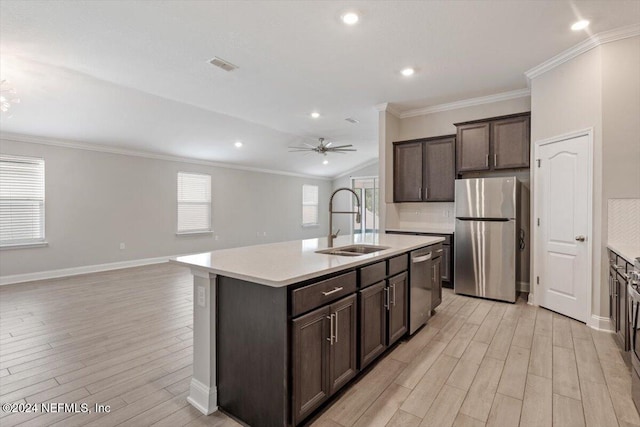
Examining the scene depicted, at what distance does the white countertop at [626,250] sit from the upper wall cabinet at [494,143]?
4.77 ft

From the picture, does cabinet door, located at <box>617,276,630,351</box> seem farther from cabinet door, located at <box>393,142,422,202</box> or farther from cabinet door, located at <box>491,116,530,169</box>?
cabinet door, located at <box>393,142,422,202</box>

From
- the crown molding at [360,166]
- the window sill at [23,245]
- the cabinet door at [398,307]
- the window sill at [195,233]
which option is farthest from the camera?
the crown molding at [360,166]

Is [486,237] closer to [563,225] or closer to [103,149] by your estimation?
[563,225]

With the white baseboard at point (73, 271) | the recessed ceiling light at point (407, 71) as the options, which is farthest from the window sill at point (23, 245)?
the recessed ceiling light at point (407, 71)

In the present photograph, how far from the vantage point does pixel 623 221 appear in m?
3.08

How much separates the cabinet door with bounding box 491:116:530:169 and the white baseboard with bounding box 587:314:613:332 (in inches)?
76.6

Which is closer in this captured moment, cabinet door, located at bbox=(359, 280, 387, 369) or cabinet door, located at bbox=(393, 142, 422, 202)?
cabinet door, located at bbox=(359, 280, 387, 369)

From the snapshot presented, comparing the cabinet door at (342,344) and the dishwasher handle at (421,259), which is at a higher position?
the dishwasher handle at (421,259)

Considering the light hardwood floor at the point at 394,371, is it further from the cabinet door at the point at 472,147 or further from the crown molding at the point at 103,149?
the crown molding at the point at 103,149

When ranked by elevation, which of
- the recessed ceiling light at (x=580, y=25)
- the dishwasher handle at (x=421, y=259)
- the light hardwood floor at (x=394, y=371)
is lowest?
the light hardwood floor at (x=394, y=371)

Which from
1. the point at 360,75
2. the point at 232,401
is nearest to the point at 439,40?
the point at 360,75

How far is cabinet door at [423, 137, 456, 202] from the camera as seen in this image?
4.89 meters

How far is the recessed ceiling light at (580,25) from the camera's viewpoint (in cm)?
290

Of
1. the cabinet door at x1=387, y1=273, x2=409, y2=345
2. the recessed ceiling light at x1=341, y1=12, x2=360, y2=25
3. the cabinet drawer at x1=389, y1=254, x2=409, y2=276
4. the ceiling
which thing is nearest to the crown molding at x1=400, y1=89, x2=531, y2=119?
the ceiling
